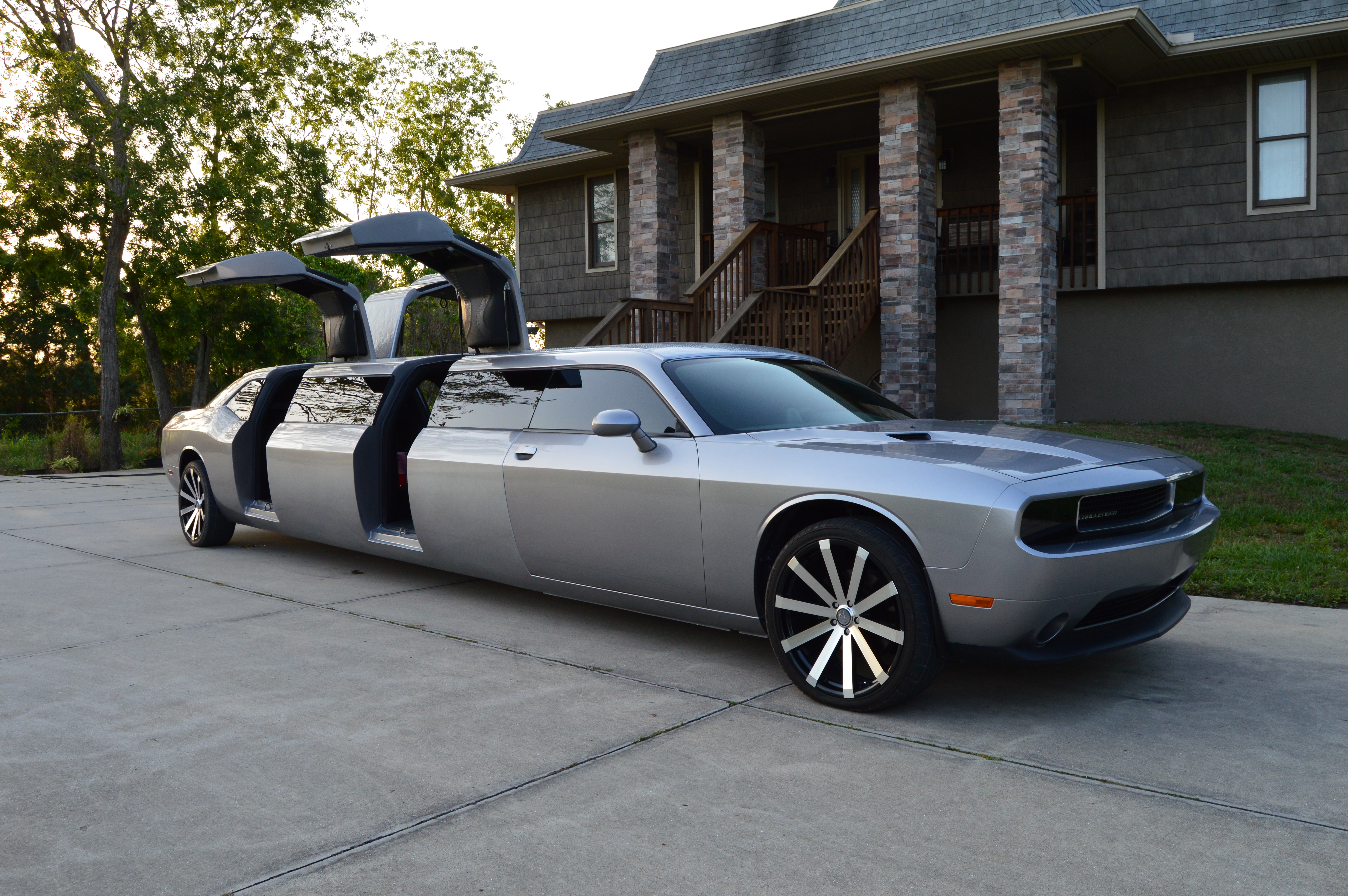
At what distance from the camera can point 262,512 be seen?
7.82m

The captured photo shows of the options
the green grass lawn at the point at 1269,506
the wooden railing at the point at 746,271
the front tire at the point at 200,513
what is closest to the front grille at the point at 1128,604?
the green grass lawn at the point at 1269,506

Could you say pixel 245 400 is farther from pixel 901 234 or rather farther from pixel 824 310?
pixel 901 234

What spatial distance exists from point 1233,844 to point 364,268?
32727 mm

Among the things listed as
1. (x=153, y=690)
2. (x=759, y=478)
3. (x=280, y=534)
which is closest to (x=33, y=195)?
(x=280, y=534)

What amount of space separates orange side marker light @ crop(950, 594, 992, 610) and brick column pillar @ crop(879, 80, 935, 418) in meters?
9.78

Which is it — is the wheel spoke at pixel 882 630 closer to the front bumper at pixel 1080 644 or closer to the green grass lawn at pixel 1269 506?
the front bumper at pixel 1080 644

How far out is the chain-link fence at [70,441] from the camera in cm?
1858

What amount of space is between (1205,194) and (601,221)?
1052 centimetres

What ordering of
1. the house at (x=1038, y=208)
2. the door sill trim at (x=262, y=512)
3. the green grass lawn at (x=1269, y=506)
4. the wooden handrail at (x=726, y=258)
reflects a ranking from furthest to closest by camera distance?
1. the wooden handrail at (x=726, y=258)
2. the house at (x=1038, y=208)
3. the door sill trim at (x=262, y=512)
4. the green grass lawn at (x=1269, y=506)

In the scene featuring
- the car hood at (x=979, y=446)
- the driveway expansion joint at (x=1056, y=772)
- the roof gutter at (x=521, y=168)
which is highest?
the roof gutter at (x=521, y=168)

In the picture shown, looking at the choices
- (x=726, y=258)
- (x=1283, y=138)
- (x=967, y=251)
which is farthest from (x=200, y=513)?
(x=1283, y=138)

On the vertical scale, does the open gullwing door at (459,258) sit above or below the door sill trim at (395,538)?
above

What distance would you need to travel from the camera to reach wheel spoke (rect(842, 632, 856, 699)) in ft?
13.3

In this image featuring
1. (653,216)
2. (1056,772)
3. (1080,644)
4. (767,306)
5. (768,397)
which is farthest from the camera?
(653,216)
